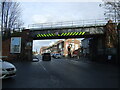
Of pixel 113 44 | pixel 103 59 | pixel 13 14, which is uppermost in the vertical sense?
pixel 13 14

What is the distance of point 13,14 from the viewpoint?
3306 cm

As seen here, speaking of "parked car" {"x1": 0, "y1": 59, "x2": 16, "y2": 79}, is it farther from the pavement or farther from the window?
the window

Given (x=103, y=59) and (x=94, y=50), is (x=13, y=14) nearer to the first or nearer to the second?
(x=94, y=50)

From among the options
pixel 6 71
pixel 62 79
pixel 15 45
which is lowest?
pixel 62 79

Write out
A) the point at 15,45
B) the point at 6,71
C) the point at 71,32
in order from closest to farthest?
the point at 6,71
the point at 71,32
the point at 15,45

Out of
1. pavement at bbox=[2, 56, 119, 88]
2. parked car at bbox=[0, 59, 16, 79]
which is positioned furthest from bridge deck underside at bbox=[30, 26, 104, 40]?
parked car at bbox=[0, 59, 16, 79]

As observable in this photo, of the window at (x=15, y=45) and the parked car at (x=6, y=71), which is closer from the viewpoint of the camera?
the parked car at (x=6, y=71)

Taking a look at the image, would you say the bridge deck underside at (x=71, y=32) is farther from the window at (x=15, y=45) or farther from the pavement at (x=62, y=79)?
the pavement at (x=62, y=79)

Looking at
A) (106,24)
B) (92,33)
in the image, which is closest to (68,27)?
(92,33)

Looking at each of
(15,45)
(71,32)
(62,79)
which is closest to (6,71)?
(62,79)

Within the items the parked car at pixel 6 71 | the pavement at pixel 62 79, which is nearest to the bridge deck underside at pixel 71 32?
the pavement at pixel 62 79

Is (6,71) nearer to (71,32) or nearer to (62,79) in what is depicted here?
(62,79)

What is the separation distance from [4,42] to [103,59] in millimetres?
19691

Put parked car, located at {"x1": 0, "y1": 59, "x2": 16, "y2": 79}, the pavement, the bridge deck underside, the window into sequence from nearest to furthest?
the pavement < parked car, located at {"x1": 0, "y1": 59, "x2": 16, "y2": 79} < the bridge deck underside < the window
